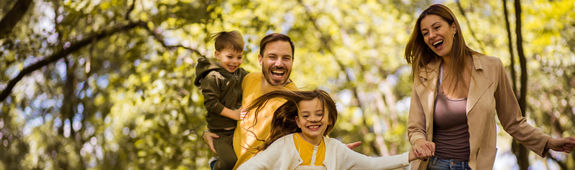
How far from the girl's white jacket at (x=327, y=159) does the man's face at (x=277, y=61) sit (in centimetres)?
36

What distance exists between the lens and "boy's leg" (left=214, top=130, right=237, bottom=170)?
371 cm

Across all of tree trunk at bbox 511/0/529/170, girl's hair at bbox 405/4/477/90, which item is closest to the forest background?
tree trunk at bbox 511/0/529/170

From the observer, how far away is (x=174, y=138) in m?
8.26

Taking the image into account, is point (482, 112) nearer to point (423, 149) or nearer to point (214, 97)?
point (423, 149)

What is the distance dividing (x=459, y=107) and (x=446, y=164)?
1.01 feet

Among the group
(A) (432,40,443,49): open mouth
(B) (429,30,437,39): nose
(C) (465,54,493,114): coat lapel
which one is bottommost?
(C) (465,54,493,114): coat lapel

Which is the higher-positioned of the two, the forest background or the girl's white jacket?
the girl's white jacket

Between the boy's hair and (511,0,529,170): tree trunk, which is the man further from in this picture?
(511,0,529,170): tree trunk

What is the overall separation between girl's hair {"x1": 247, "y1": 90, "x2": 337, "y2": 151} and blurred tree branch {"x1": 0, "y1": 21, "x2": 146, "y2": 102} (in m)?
5.75

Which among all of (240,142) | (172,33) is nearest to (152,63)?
(172,33)

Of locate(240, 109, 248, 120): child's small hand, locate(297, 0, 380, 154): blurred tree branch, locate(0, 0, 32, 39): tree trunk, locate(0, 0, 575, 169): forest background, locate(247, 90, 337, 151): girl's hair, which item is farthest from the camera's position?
locate(297, 0, 380, 154): blurred tree branch

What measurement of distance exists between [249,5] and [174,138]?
2.24m

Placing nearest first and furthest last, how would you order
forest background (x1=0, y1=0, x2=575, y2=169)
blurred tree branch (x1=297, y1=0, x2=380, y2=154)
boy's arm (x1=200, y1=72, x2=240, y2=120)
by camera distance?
1. boy's arm (x1=200, y1=72, x2=240, y2=120)
2. forest background (x1=0, y1=0, x2=575, y2=169)
3. blurred tree branch (x1=297, y1=0, x2=380, y2=154)

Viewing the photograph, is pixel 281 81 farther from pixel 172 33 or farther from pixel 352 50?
pixel 352 50
